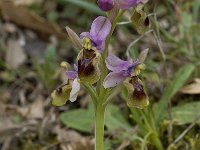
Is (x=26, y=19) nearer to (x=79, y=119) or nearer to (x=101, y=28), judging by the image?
(x=79, y=119)

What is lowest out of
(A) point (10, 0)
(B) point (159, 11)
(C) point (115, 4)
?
(C) point (115, 4)

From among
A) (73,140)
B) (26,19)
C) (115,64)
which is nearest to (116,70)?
(115,64)

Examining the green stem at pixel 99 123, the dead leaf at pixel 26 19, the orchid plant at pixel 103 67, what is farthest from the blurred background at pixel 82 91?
the orchid plant at pixel 103 67

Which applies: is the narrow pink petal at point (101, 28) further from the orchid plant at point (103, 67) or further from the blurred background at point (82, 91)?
the blurred background at point (82, 91)

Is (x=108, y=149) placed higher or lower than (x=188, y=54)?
lower

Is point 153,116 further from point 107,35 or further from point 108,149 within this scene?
point 107,35

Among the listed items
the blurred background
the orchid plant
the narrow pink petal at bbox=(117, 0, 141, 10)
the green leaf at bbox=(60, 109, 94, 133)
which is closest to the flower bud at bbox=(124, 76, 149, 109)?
the orchid plant

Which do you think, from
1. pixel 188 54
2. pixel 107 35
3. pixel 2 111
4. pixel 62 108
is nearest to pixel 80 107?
pixel 62 108
